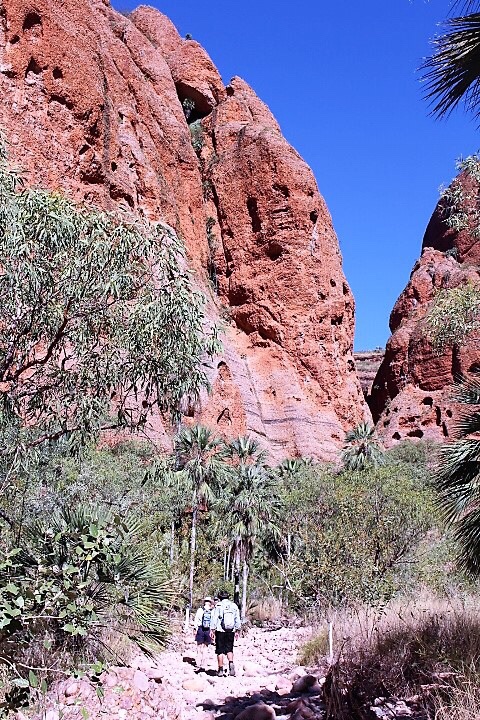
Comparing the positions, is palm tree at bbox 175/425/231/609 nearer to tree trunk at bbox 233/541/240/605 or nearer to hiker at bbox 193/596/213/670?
tree trunk at bbox 233/541/240/605

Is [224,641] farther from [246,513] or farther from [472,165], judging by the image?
[246,513]

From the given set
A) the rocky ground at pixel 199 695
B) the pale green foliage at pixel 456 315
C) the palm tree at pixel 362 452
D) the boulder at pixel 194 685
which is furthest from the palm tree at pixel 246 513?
the boulder at pixel 194 685

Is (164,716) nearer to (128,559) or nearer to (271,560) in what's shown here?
(128,559)

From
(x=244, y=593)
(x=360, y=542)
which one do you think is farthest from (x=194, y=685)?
(x=244, y=593)

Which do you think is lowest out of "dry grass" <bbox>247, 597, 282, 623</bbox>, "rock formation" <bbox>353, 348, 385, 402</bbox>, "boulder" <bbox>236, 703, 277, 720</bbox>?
"dry grass" <bbox>247, 597, 282, 623</bbox>

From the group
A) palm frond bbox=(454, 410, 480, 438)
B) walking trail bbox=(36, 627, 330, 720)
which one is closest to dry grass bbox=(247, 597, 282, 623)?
walking trail bbox=(36, 627, 330, 720)

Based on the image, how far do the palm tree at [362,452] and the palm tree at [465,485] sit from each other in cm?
2263

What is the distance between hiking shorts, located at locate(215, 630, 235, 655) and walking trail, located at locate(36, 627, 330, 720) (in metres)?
0.37

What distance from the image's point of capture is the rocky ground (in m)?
6.07

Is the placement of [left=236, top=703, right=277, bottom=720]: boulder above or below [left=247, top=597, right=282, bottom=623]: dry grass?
above

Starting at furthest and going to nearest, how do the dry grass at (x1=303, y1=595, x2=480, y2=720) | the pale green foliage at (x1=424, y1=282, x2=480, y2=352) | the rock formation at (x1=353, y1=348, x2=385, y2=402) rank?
the rock formation at (x1=353, y1=348, x2=385, y2=402) < the pale green foliage at (x1=424, y1=282, x2=480, y2=352) < the dry grass at (x1=303, y1=595, x2=480, y2=720)

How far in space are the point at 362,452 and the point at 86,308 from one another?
27.0m

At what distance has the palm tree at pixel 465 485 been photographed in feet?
21.9

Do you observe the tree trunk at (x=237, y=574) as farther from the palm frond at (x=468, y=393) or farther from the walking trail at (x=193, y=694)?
the palm frond at (x=468, y=393)
